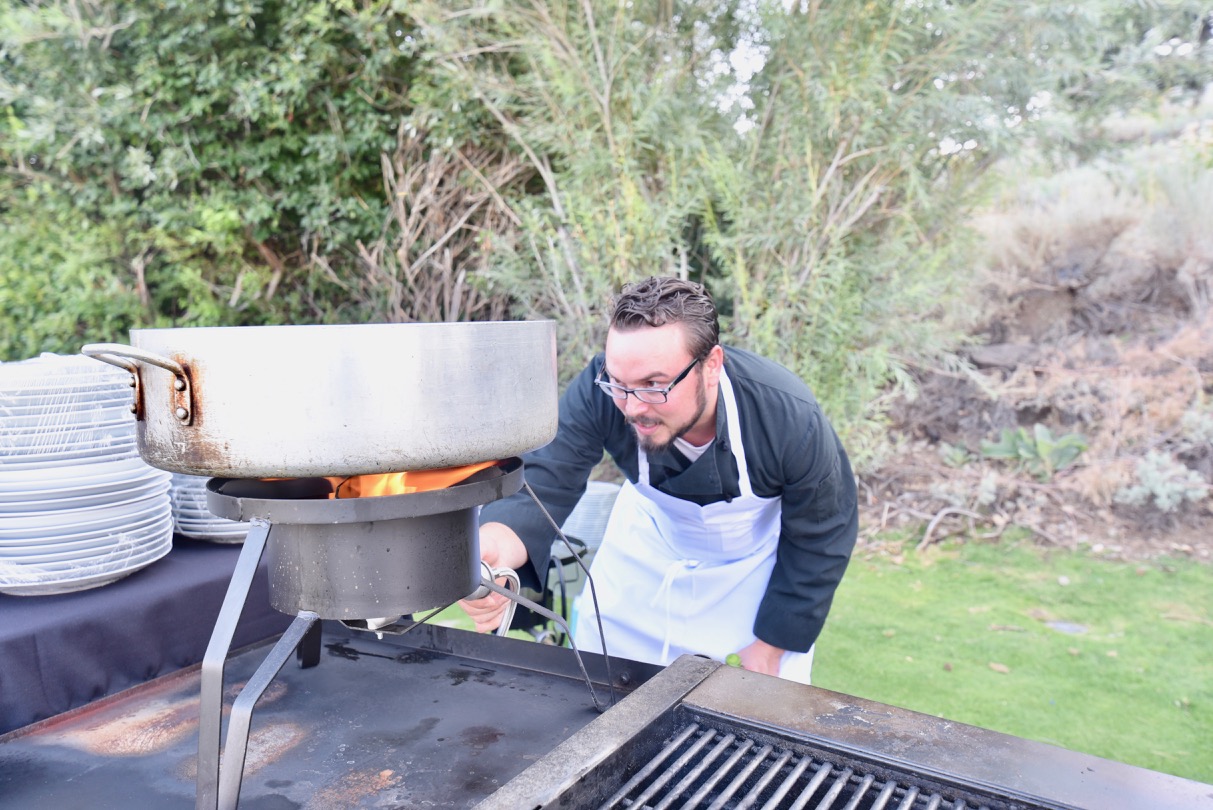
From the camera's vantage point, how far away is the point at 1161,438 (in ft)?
17.1

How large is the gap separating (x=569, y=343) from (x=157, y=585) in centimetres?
281

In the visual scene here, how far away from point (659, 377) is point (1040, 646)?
274 cm

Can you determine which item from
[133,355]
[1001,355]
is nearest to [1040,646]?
[1001,355]

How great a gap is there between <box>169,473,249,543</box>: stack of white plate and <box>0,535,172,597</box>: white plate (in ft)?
0.87

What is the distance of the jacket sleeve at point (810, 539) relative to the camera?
83.4 inches

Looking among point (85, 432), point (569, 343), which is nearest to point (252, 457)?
point (85, 432)

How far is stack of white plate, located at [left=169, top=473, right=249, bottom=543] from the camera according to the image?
1.85 m

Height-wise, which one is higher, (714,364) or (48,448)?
(714,364)

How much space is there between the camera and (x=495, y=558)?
1.76 m

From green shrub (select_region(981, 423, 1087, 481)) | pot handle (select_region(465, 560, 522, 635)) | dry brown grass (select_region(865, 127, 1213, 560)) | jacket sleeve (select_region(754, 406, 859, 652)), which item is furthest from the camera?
green shrub (select_region(981, 423, 1087, 481))

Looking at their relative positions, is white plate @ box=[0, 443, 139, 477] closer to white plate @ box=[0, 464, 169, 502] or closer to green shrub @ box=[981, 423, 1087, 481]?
white plate @ box=[0, 464, 169, 502]

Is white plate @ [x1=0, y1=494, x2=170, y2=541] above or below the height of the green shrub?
above

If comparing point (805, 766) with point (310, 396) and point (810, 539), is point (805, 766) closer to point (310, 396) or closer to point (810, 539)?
point (310, 396)

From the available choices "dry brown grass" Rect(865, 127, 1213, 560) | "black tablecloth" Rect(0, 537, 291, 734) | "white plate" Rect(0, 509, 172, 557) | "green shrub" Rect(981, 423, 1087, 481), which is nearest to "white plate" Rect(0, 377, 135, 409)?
"white plate" Rect(0, 509, 172, 557)
